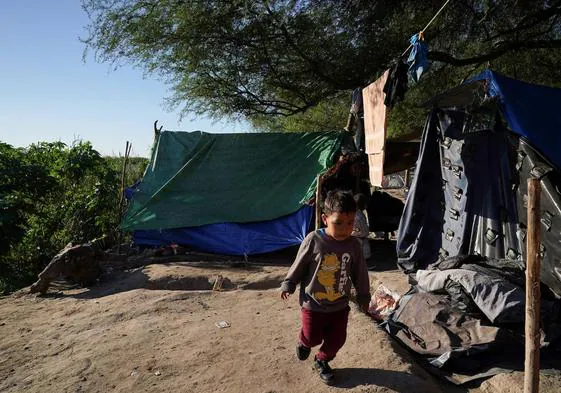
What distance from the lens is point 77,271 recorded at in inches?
249

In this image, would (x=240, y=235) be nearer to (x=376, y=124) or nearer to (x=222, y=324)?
(x=376, y=124)

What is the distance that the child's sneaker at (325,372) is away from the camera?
3020 mm

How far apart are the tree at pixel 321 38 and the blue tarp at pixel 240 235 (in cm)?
285

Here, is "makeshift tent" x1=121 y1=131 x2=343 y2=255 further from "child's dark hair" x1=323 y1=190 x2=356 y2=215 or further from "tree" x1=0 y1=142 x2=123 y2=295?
"child's dark hair" x1=323 y1=190 x2=356 y2=215

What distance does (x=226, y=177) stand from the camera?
8047mm

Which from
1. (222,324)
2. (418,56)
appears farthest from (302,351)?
(418,56)

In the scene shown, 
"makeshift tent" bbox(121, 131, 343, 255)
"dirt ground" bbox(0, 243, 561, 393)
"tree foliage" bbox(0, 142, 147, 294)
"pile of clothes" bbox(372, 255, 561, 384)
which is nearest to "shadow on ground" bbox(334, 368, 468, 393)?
"dirt ground" bbox(0, 243, 561, 393)

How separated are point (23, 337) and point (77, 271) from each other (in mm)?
1799

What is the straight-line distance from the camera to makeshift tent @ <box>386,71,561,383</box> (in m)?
3.59

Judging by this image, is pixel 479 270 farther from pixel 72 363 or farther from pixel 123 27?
pixel 123 27

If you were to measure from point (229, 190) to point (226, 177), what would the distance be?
26cm

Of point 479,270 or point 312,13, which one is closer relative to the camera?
point 479,270

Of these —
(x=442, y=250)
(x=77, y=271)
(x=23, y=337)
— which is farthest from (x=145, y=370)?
(x=442, y=250)

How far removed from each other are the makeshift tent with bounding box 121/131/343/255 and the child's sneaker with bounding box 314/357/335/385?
4340 mm
